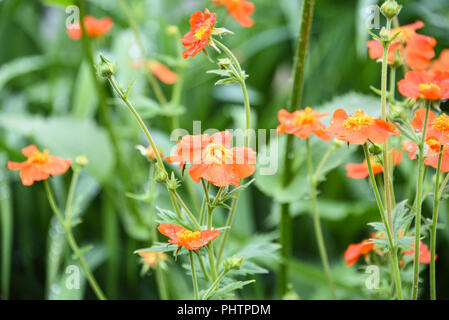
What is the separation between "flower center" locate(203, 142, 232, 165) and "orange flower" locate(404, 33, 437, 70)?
9.3 inches

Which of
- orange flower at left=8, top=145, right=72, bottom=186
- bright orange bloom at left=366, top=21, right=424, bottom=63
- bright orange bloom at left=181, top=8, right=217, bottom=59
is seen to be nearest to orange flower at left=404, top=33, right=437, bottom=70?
bright orange bloom at left=366, top=21, right=424, bottom=63

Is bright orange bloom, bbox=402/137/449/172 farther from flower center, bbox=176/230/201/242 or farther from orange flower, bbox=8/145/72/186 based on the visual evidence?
orange flower, bbox=8/145/72/186

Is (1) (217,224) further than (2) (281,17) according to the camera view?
No

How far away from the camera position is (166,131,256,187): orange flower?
0.35 m

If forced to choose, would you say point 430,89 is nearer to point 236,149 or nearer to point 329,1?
point 236,149

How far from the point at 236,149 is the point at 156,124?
0.69 metres

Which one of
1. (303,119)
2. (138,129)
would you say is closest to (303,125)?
(303,119)

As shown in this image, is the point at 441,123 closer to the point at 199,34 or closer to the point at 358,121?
the point at 358,121

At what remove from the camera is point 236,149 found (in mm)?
378

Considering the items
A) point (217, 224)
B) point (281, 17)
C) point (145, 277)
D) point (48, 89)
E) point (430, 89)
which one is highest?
point (281, 17)

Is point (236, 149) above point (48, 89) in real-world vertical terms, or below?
below

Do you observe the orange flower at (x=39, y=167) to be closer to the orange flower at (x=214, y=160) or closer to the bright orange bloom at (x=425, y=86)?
the orange flower at (x=214, y=160)

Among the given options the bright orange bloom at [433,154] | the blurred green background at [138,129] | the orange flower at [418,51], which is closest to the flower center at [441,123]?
the bright orange bloom at [433,154]
